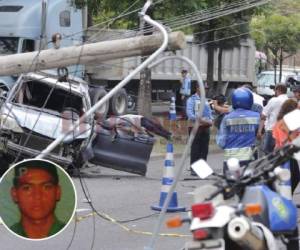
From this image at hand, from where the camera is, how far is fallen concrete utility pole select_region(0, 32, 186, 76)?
609 cm

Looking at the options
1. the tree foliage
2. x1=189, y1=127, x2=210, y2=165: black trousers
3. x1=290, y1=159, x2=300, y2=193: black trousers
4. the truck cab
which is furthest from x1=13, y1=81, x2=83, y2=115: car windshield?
the tree foliage

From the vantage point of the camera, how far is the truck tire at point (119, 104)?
81.0ft

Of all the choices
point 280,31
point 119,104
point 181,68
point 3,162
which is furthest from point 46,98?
point 280,31

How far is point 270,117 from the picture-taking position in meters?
13.2

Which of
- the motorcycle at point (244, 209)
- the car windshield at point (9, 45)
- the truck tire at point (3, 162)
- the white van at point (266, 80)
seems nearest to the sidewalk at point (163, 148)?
the truck tire at point (3, 162)

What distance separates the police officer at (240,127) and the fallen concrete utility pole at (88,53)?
3.73 m

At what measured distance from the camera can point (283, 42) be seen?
43438 mm

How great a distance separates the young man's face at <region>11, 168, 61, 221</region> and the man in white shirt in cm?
692

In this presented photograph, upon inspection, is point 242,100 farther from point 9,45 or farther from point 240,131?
point 9,45

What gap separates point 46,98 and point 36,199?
27.1 ft

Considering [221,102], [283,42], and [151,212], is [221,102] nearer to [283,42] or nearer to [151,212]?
[151,212]

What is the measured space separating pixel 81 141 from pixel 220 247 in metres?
9.59

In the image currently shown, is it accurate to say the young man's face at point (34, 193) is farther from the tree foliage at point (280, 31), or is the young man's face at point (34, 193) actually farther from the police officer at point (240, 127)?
the tree foliage at point (280, 31)

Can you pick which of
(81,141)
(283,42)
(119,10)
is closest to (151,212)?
→ (81,141)
